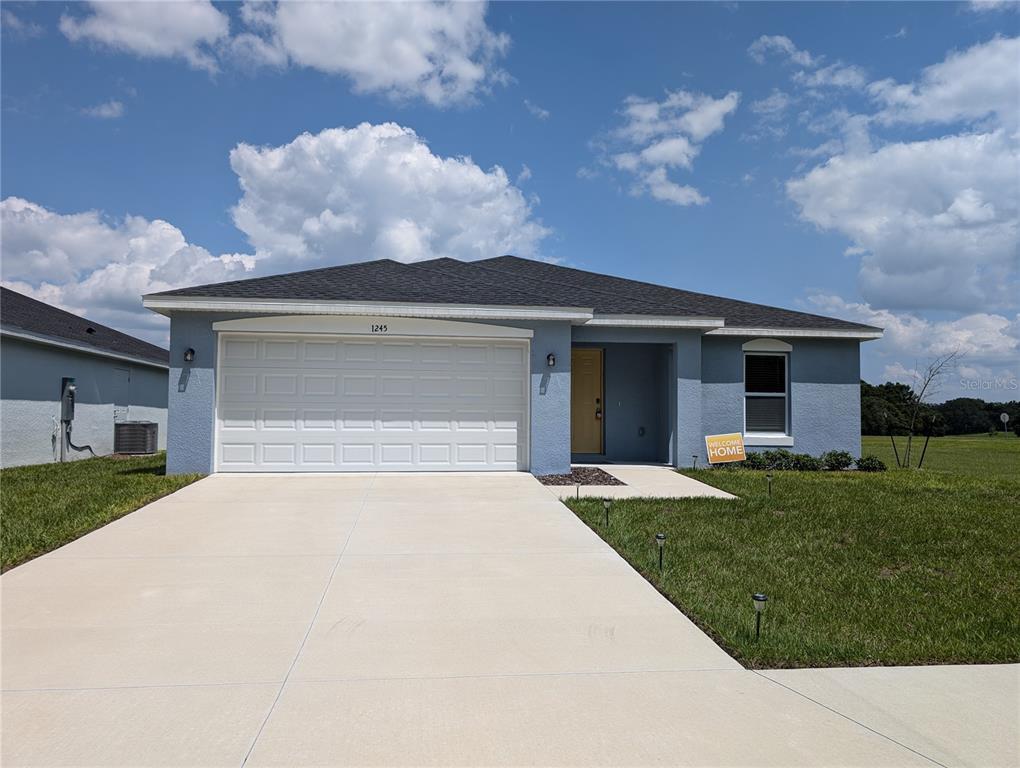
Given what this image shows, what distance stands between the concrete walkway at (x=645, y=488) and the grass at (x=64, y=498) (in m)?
6.14

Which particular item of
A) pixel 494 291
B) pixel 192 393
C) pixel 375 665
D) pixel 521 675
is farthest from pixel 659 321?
pixel 375 665

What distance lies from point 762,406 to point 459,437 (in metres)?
7.26

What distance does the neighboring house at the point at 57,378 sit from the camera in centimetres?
1375

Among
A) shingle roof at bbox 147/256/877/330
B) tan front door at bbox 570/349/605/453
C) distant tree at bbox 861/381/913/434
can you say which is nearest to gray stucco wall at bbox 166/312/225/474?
shingle roof at bbox 147/256/877/330

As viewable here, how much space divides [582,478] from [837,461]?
6.61 m

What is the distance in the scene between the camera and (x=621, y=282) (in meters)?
16.6

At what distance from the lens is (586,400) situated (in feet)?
49.4

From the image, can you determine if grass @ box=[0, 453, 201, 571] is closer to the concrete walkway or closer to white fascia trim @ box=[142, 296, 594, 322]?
white fascia trim @ box=[142, 296, 594, 322]

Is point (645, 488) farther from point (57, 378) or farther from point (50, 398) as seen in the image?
point (57, 378)

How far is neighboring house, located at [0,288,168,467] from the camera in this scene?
1375 cm

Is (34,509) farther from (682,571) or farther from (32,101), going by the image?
(32,101)

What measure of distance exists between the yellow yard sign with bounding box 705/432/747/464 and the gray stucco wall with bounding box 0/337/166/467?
1500 centimetres

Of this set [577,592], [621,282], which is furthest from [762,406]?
[577,592]

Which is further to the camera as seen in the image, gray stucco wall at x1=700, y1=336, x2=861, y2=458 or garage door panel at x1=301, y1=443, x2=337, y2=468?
gray stucco wall at x1=700, y1=336, x2=861, y2=458
